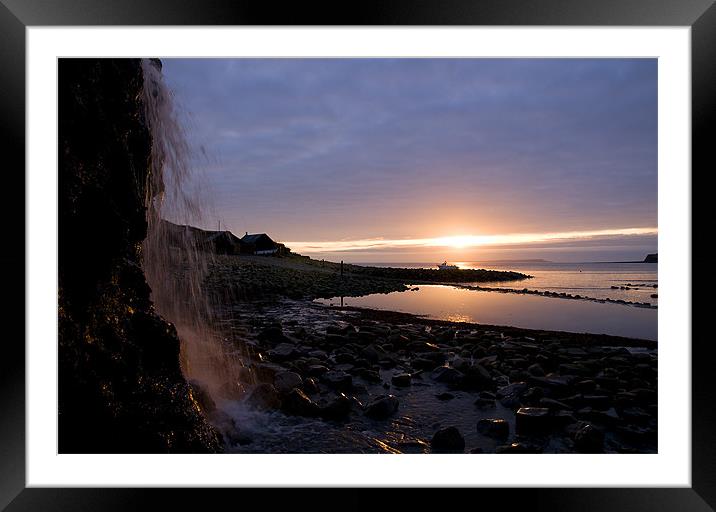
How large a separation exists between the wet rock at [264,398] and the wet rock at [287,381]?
0.25m

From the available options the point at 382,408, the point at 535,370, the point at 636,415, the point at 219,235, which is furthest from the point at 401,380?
the point at 219,235

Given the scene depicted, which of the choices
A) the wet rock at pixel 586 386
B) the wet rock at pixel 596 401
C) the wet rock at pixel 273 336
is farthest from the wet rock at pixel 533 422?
the wet rock at pixel 273 336

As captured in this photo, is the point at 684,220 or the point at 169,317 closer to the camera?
the point at 684,220

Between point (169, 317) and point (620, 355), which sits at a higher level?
point (169, 317)

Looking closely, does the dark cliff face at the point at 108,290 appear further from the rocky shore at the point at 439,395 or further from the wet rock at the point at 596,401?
the wet rock at the point at 596,401

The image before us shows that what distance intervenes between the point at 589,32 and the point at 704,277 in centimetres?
126

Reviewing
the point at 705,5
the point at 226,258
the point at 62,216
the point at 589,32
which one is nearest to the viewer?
the point at 705,5

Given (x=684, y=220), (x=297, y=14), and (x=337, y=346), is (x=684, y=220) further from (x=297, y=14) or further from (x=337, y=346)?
(x=337, y=346)

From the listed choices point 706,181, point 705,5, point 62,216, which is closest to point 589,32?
point 705,5

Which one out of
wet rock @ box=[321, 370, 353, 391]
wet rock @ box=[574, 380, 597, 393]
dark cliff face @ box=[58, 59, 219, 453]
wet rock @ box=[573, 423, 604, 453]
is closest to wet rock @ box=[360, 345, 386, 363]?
wet rock @ box=[321, 370, 353, 391]

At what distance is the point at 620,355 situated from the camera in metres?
5.97

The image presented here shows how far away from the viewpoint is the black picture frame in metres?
1.76

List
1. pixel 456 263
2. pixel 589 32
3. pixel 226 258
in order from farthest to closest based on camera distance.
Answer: pixel 456 263 < pixel 226 258 < pixel 589 32

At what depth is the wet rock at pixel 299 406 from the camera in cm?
352
